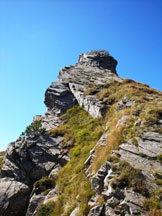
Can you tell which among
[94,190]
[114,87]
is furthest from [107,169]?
[114,87]

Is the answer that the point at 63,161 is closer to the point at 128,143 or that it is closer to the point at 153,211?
the point at 128,143

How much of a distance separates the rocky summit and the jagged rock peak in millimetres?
14797

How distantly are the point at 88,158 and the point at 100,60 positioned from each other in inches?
1498

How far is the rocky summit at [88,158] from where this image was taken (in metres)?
8.09

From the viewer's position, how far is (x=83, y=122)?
23078 millimetres

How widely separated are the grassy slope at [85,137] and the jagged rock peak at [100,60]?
20.5 metres

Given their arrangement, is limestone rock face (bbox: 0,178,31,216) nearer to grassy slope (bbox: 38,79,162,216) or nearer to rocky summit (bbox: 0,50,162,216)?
rocky summit (bbox: 0,50,162,216)

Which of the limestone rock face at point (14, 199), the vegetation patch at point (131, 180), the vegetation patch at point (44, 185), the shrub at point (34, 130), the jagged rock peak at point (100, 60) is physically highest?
the jagged rock peak at point (100, 60)

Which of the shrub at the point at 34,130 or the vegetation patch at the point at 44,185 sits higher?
the shrub at the point at 34,130

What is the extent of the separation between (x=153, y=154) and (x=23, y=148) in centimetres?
1709

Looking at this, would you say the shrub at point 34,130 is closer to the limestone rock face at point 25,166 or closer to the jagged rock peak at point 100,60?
the limestone rock face at point 25,166

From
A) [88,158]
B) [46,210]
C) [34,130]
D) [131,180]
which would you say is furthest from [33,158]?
[131,180]

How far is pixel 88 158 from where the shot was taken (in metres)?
13.5

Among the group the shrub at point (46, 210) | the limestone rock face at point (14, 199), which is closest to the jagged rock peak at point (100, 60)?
the limestone rock face at point (14, 199)
